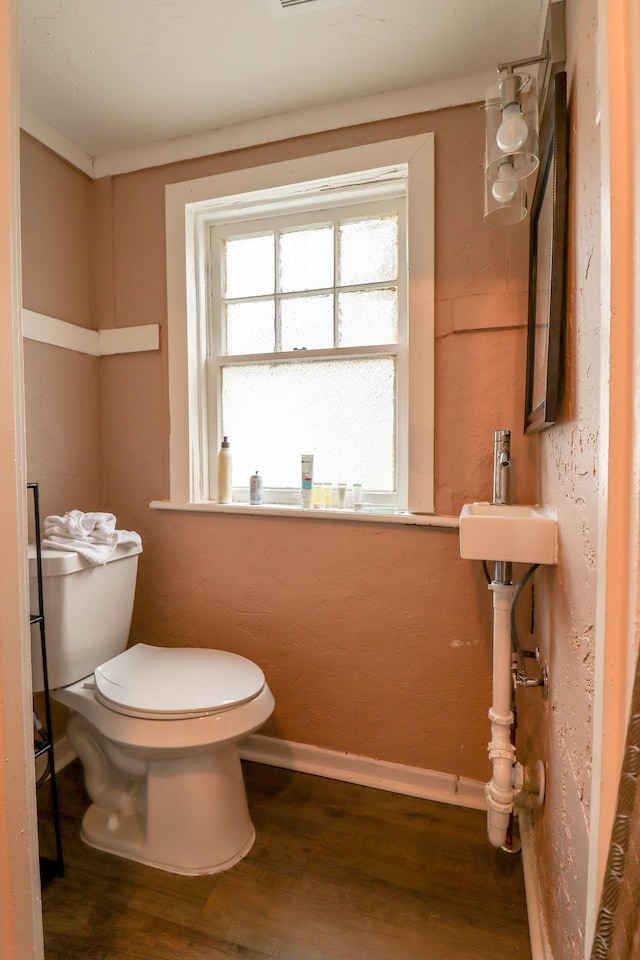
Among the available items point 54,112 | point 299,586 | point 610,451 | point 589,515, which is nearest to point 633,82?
point 610,451

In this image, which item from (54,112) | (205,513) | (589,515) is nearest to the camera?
→ (589,515)

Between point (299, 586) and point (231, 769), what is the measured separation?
22.3 inches

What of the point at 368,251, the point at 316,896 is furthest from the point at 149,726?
the point at 368,251

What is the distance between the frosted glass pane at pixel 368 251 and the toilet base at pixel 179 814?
149cm

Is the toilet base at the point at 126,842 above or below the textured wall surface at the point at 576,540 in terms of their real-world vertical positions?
below

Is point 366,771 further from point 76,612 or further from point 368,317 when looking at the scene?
point 368,317

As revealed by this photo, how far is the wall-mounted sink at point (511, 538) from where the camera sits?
97 centimetres

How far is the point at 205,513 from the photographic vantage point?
174cm

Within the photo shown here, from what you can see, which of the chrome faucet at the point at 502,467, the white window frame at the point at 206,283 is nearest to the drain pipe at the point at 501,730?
the chrome faucet at the point at 502,467

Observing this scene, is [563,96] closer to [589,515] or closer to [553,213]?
[553,213]

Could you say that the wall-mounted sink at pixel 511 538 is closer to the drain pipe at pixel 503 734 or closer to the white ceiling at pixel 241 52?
the drain pipe at pixel 503 734

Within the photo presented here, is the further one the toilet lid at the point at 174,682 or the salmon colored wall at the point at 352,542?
the salmon colored wall at the point at 352,542

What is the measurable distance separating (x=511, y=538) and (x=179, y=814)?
3.61 feet

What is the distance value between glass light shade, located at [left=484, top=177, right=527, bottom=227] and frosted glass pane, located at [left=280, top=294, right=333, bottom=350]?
720 millimetres
